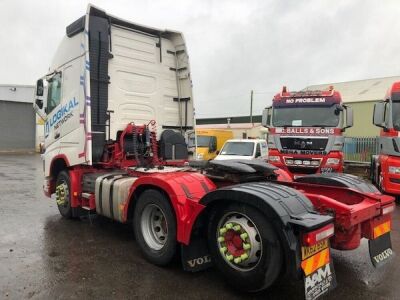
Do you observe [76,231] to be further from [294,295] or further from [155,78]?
[294,295]

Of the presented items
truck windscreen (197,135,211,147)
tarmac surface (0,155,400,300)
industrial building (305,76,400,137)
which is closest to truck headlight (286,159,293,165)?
tarmac surface (0,155,400,300)

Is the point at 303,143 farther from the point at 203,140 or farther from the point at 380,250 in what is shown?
the point at 203,140

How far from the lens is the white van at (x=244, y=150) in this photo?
48.0ft

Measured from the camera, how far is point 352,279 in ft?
14.5

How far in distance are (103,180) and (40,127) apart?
28335 millimetres

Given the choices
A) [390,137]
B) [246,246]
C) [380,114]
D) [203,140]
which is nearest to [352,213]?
[246,246]

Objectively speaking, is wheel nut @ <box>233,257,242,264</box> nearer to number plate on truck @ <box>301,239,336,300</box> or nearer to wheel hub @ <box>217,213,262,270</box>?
wheel hub @ <box>217,213,262,270</box>

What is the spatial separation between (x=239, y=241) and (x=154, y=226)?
1554 mm

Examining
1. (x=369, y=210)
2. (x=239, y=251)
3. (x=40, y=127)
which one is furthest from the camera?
(x=40, y=127)

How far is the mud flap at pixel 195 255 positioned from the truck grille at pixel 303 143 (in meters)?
7.31

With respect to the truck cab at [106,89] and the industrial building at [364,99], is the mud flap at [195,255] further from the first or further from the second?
the industrial building at [364,99]

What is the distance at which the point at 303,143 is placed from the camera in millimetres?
10938

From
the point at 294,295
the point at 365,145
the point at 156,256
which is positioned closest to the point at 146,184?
the point at 156,256

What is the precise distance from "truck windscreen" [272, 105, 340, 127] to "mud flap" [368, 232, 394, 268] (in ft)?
22.4
